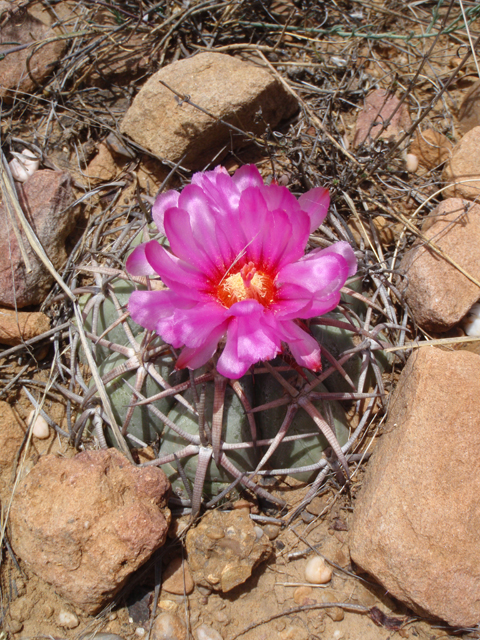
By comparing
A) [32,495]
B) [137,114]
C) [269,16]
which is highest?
[269,16]

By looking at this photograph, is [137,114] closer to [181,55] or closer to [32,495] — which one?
[181,55]

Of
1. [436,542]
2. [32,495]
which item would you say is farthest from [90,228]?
[436,542]

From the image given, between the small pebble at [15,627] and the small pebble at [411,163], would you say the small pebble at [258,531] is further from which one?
the small pebble at [411,163]

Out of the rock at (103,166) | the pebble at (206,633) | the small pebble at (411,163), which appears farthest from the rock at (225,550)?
the small pebble at (411,163)

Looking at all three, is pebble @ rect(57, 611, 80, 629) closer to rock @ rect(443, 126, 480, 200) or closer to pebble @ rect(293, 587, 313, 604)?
pebble @ rect(293, 587, 313, 604)

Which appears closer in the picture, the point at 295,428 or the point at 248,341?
the point at 248,341

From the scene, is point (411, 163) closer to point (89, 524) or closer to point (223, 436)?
point (223, 436)

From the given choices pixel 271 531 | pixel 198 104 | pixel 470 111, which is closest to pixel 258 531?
pixel 271 531
